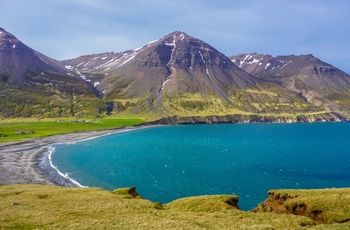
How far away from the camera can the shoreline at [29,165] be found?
81537mm

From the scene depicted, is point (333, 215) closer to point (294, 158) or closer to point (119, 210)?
point (119, 210)

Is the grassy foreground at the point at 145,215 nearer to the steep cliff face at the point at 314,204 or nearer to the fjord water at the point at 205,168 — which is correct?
the steep cliff face at the point at 314,204

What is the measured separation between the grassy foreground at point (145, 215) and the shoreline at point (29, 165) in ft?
153

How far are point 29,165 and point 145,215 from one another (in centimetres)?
9054

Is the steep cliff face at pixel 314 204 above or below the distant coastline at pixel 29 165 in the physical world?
above

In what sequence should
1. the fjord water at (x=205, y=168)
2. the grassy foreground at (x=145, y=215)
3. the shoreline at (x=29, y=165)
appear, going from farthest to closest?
the shoreline at (x=29, y=165), the fjord water at (x=205, y=168), the grassy foreground at (x=145, y=215)

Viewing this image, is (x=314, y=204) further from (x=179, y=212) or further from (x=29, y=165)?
(x=29, y=165)

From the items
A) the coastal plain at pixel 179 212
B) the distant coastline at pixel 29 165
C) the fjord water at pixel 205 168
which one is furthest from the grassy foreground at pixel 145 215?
the distant coastline at pixel 29 165

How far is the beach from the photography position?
81688mm

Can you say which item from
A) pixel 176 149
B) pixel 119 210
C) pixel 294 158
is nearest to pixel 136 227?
pixel 119 210

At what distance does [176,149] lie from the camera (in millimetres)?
144625

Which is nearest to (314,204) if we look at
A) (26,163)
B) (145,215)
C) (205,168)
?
(145,215)

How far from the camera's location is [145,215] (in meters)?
28.9

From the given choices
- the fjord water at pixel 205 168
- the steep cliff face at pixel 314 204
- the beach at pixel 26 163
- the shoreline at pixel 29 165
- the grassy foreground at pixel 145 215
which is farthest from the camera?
the beach at pixel 26 163
